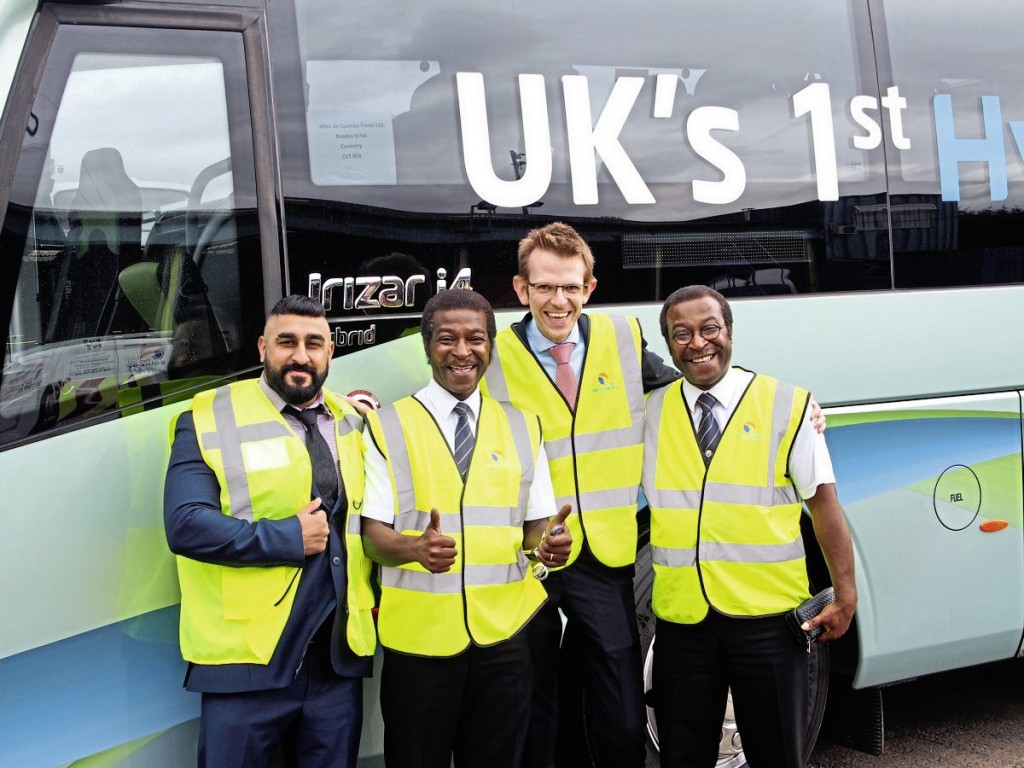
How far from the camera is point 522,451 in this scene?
3.19m

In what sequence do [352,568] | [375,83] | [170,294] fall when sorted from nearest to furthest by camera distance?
[352,568] → [170,294] → [375,83]

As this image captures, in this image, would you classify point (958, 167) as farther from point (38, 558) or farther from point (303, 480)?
point (38, 558)

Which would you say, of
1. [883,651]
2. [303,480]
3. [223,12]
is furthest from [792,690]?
[223,12]

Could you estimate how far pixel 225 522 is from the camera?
2.92 m

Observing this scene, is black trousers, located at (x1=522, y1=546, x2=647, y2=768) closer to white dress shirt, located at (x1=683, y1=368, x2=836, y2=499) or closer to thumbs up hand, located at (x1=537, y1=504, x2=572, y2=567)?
thumbs up hand, located at (x1=537, y1=504, x2=572, y2=567)

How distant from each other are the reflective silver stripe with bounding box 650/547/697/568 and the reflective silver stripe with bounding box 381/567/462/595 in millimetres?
690

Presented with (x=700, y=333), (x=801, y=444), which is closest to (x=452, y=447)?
(x=700, y=333)

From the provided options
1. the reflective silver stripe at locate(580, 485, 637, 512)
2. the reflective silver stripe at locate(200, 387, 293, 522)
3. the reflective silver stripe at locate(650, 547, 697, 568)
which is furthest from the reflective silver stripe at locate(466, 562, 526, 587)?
→ the reflective silver stripe at locate(200, 387, 293, 522)

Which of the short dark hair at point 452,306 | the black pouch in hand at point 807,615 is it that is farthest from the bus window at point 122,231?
the black pouch in hand at point 807,615

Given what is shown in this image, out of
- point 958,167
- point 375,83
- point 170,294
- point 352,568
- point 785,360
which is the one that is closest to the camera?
point 352,568

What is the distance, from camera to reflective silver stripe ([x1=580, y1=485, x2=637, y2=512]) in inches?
135

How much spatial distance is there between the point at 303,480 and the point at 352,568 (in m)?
0.28

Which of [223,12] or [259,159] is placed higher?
[223,12]

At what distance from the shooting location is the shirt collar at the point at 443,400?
10.4ft
